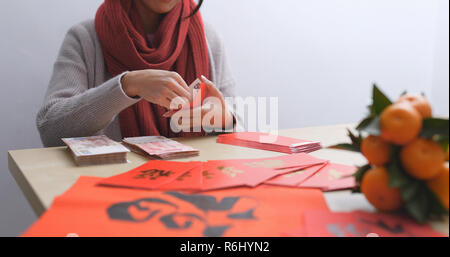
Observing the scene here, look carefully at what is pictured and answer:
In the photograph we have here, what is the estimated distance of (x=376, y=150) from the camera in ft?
1.36

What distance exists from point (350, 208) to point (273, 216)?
11cm

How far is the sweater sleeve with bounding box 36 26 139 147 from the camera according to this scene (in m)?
0.88

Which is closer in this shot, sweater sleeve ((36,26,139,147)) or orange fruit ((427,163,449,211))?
orange fruit ((427,163,449,211))

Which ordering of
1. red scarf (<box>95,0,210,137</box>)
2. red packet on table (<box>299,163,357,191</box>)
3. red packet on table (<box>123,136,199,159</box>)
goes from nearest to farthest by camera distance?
red packet on table (<box>299,163,357,191</box>) < red packet on table (<box>123,136,199,159</box>) < red scarf (<box>95,0,210,137</box>)

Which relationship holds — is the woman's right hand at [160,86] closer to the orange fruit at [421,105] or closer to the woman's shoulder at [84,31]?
the woman's shoulder at [84,31]

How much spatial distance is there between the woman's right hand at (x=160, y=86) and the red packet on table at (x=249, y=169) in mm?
238

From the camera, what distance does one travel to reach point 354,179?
1.54 feet

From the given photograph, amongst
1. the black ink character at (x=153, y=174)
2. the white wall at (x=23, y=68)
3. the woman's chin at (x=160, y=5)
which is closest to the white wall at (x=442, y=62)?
the woman's chin at (x=160, y=5)

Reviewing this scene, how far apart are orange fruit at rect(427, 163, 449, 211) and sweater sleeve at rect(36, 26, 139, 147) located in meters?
0.68

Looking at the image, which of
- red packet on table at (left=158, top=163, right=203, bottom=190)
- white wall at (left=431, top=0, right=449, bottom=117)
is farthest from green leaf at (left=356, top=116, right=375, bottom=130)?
white wall at (left=431, top=0, right=449, bottom=117)

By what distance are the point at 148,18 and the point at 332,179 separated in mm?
944

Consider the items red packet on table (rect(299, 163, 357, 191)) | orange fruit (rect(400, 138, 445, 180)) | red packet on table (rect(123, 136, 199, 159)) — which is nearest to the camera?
orange fruit (rect(400, 138, 445, 180))

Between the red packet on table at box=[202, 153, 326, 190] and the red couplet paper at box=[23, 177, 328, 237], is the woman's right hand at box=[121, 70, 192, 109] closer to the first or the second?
the red packet on table at box=[202, 153, 326, 190]

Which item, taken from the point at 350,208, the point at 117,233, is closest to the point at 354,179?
the point at 350,208
